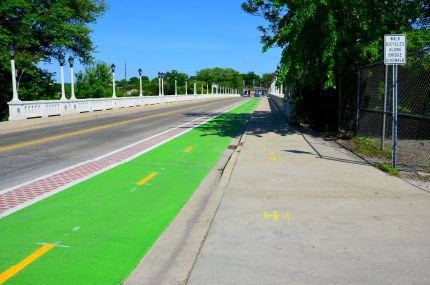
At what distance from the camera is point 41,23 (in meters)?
40.1

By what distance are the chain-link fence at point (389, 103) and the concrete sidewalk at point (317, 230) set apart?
14.0 ft

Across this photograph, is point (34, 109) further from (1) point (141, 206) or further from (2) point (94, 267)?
(2) point (94, 267)

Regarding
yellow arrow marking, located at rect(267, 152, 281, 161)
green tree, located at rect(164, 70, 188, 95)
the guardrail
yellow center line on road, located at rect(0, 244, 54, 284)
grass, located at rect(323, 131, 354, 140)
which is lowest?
yellow center line on road, located at rect(0, 244, 54, 284)

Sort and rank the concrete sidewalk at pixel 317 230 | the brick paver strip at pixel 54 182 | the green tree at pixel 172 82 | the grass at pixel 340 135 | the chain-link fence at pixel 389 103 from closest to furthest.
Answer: the concrete sidewalk at pixel 317 230, the brick paver strip at pixel 54 182, the chain-link fence at pixel 389 103, the grass at pixel 340 135, the green tree at pixel 172 82

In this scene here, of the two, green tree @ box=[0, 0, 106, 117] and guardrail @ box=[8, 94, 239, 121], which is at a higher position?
green tree @ box=[0, 0, 106, 117]

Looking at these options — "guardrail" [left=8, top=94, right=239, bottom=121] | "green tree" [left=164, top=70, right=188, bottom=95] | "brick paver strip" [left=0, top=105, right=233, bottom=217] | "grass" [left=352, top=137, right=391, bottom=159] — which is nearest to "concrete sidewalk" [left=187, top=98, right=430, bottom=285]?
"grass" [left=352, top=137, right=391, bottom=159]

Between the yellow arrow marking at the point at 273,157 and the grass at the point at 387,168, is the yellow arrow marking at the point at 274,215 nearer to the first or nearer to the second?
the grass at the point at 387,168

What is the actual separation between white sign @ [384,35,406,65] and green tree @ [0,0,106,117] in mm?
33001

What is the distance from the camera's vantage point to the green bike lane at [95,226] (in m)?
4.31

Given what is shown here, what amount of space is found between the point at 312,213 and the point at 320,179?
7.70ft

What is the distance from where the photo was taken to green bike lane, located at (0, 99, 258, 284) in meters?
4.31

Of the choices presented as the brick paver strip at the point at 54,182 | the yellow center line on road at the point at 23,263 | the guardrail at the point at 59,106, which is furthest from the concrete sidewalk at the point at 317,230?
the guardrail at the point at 59,106

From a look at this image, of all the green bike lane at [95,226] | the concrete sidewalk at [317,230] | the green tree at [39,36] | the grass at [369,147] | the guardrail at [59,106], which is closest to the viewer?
the concrete sidewalk at [317,230]

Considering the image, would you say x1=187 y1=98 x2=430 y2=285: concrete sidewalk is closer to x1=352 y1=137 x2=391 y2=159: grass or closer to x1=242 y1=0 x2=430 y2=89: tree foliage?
x1=352 y1=137 x2=391 y2=159: grass
